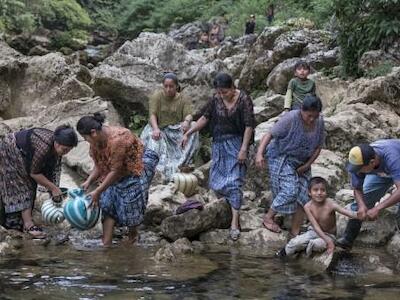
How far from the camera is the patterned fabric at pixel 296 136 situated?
6.79 meters

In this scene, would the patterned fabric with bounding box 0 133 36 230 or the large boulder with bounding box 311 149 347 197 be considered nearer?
the patterned fabric with bounding box 0 133 36 230

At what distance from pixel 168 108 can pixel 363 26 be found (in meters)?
5.28

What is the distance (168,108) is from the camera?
26.5ft

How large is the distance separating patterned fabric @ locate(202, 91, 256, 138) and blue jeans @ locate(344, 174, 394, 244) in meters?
1.57

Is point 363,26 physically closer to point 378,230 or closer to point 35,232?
point 378,230

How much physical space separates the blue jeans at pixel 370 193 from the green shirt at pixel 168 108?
273cm

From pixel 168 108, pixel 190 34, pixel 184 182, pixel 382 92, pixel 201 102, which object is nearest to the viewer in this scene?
pixel 184 182

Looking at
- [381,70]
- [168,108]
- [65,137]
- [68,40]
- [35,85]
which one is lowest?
[65,137]

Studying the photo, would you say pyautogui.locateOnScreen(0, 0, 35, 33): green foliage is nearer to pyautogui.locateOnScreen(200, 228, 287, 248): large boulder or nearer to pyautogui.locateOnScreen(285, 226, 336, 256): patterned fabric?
pyautogui.locateOnScreen(200, 228, 287, 248): large boulder

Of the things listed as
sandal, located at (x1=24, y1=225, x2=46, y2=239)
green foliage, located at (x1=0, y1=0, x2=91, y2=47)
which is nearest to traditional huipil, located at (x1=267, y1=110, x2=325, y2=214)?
sandal, located at (x1=24, y1=225, x2=46, y2=239)

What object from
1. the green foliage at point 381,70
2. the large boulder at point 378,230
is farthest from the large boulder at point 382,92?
the large boulder at point 378,230

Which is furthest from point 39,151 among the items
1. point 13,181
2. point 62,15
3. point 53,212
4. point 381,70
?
point 62,15

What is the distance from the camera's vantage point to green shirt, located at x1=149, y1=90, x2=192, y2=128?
317 inches

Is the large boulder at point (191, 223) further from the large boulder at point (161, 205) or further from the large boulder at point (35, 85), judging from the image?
the large boulder at point (35, 85)
